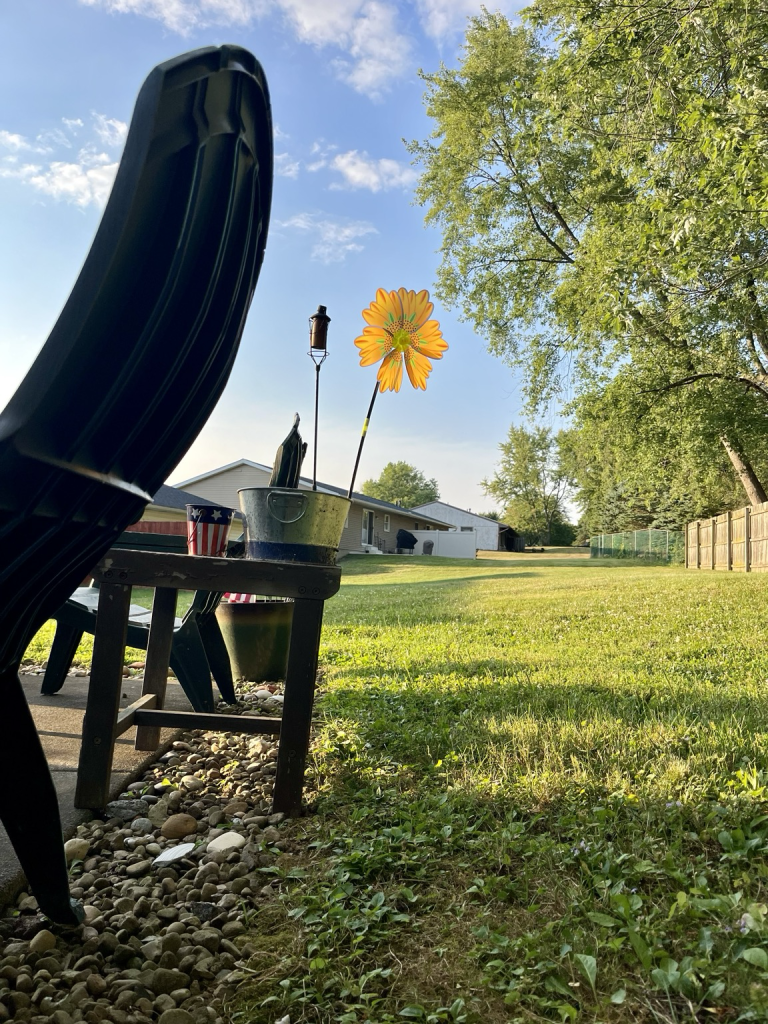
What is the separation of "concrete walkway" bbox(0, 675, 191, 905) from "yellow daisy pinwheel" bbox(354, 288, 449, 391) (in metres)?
1.84

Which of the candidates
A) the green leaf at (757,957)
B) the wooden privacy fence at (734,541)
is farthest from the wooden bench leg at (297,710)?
the wooden privacy fence at (734,541)

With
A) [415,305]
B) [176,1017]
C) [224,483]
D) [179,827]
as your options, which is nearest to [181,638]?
[179,827]

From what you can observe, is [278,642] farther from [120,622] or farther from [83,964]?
[83,964]

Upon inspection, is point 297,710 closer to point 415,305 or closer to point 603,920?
point 603,920

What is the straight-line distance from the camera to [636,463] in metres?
17.2

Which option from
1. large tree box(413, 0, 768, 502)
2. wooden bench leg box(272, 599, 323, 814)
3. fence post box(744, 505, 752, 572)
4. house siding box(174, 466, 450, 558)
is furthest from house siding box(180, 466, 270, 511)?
wooden bench leg box(272, 599, 323, 814)

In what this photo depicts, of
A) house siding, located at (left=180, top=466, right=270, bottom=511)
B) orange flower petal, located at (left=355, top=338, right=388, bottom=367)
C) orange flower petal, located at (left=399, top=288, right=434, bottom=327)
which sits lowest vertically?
orange flower petal, located at (left=355, top=338, right=388, bottom=367)

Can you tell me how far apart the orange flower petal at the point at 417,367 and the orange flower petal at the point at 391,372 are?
0.03 m

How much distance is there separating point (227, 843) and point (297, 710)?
0.44m

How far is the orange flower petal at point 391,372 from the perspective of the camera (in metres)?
2.71

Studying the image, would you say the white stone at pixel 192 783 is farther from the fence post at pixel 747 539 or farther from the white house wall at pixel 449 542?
the white house wall at pixel 449 542

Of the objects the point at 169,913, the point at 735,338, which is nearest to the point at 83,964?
the point at 169,913

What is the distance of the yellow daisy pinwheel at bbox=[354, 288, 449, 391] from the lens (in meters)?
2.67

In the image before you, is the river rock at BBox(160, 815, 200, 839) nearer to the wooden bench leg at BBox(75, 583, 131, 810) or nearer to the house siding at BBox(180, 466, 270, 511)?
the wooden bench leg at BBox(75, 583, 131, 810)
